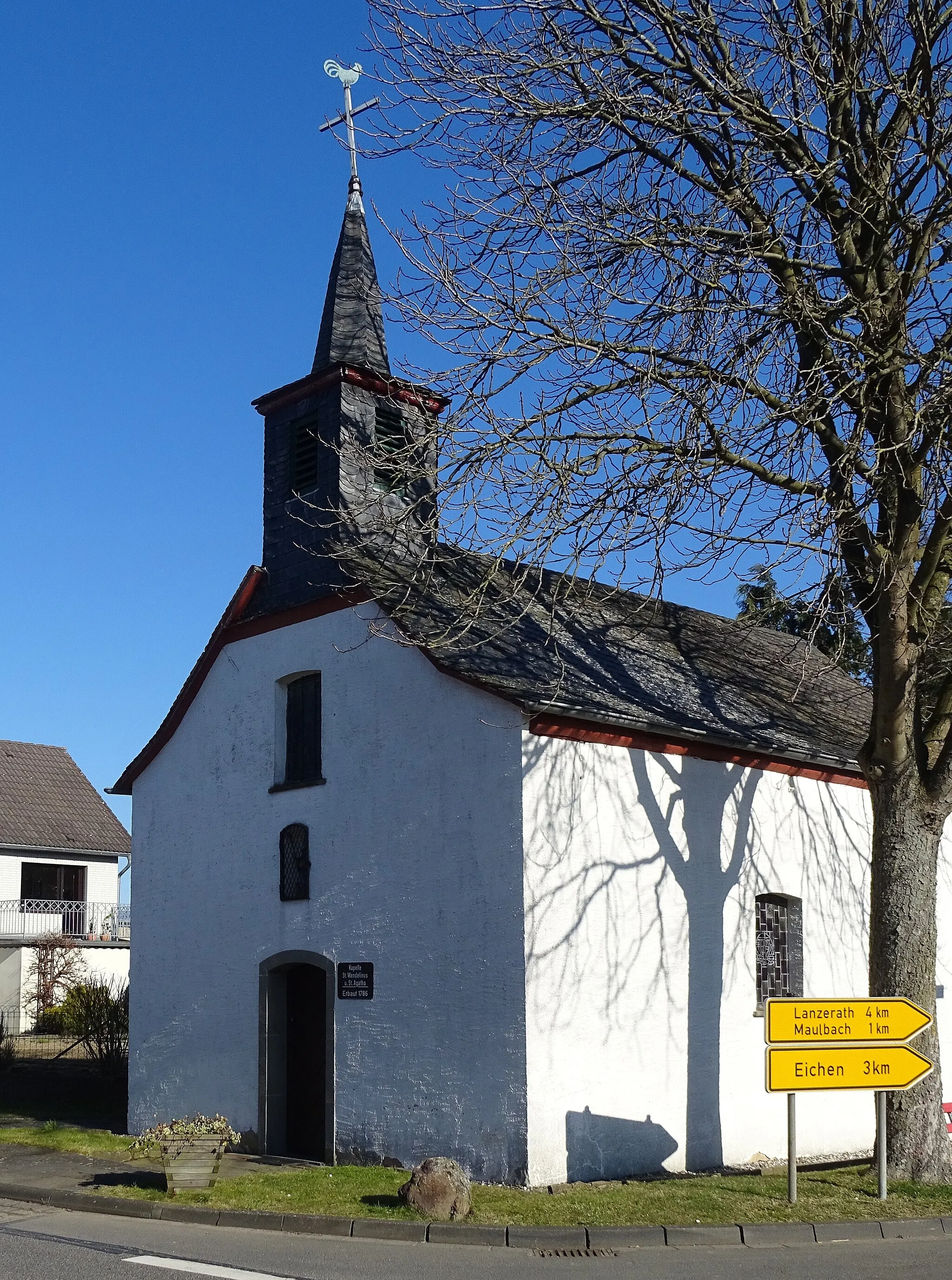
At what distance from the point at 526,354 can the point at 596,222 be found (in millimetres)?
1333

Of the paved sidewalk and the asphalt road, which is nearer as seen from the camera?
the asphalt road

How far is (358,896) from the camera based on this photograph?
15.1 m

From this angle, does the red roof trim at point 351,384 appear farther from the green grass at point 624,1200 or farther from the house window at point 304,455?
the green grass at point 624,1200

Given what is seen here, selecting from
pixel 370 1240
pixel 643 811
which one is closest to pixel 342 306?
pixel 643 811

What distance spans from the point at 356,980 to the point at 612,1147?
3.34 metres

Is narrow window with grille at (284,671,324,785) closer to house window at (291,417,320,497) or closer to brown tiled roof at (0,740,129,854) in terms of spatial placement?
house window at (291,417,320,497)

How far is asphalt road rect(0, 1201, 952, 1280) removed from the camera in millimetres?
9172

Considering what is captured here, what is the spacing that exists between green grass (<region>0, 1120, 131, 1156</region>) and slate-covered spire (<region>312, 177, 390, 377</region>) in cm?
988

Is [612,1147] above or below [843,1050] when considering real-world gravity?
Answer: below

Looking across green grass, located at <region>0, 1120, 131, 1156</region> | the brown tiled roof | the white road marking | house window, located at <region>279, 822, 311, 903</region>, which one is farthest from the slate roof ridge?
the brown tiled roof

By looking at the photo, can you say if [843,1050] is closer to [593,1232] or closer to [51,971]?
[593,1232]

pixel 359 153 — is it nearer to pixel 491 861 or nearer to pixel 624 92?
pixel 624 92

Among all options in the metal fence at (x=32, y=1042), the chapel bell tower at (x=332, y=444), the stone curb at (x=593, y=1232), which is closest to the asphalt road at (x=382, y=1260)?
the stone curb at (x=593, y=1232)

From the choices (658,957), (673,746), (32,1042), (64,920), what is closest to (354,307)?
(673,746)
